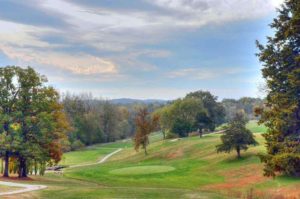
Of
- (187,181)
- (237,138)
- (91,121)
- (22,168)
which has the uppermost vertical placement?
(91,121)

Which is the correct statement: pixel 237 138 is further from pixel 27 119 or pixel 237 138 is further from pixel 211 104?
pixel 211 104

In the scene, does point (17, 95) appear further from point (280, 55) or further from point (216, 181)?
point (280, 55)

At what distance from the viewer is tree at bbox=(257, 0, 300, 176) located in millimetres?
23641

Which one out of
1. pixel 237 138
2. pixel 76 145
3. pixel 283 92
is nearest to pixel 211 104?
pixel 76 145

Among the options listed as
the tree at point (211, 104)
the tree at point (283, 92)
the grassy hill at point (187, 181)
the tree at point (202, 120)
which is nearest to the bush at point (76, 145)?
the tree at point (211, 104)

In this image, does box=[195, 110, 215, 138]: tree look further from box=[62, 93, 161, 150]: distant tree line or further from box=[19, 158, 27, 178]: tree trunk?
box=[19, 158, 27, 178]: tree trunk

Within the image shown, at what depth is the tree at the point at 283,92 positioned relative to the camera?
23.6 metres

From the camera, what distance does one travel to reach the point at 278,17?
25.5 m

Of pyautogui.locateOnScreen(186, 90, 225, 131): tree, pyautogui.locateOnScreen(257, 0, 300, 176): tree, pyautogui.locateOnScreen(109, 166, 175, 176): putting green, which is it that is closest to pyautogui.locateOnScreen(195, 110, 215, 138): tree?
pyautogui.locateOnScreen(186, 90, 225, 131): tree

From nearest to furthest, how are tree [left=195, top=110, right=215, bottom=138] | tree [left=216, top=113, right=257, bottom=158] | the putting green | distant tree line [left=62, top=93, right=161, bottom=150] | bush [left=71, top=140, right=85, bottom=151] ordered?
1. the putting green
2. tree [left=216, top=113, right=257, bottom=158]
3. tree [left=195, top=110, right=215, bottom=138]
4. bush [left=71, top=140, right=85, bottom=151]
5. distant tree line [left=62, top=93, right=161, bottom=150]

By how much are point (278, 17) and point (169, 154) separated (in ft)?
147

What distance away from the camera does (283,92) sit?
25.2 meters

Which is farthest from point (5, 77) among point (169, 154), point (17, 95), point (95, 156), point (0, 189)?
point (95, 156)

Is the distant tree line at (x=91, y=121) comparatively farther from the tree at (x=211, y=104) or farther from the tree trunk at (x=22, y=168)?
the tree trunk at (x=22, y=168)
